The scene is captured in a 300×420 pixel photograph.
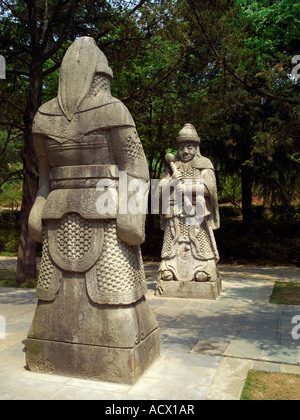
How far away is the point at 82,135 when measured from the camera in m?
4.00

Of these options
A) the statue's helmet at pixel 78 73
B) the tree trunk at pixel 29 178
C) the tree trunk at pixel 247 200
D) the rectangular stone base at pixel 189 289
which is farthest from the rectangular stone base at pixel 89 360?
the tree trunk at pixel 247 200

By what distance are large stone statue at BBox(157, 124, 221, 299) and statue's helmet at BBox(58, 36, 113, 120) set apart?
4.21 meters

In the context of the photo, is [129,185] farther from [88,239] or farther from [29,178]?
[29,178]

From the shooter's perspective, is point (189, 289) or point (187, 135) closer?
point (189, 289)

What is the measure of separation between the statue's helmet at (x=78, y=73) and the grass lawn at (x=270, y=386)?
318 centimetres

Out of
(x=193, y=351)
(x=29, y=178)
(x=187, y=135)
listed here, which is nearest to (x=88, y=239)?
(x=193, y=351)

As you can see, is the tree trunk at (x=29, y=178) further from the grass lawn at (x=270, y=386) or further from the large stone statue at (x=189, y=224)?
the grass lawn at (x=270, y=386)

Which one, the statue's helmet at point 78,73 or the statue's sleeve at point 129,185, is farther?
the statue's helmet at point 78,73

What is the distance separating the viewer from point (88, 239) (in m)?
3.99

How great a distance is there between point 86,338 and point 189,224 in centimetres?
459

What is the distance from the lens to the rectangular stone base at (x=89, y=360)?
3783mm

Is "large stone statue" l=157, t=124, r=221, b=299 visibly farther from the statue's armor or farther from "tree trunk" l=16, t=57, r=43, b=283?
the statue's armor

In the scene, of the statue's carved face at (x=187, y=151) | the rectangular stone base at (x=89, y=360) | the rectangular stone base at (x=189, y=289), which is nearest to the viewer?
the rectangular stone base at (x=89, y=360)

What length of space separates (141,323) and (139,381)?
0.55 m
